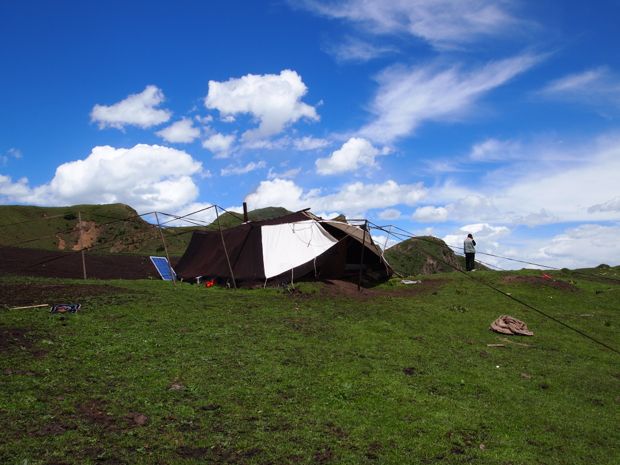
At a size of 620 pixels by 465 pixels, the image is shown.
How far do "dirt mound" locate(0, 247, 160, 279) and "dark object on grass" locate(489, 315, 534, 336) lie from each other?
1918 centimetres

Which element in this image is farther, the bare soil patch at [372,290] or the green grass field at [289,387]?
the bare soil patch at [372,290]

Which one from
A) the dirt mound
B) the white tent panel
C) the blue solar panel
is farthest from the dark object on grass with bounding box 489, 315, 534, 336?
the dirt mound

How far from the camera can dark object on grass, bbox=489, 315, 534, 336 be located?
56.4ft

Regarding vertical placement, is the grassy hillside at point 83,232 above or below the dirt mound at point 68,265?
above

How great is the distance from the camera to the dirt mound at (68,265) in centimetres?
2530

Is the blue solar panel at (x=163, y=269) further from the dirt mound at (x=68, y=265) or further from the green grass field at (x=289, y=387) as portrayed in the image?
the green grass field at (x=289, y=387)

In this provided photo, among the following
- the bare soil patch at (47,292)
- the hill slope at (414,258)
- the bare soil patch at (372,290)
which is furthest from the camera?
the hill slope at (414,258)

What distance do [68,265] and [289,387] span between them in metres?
23.4

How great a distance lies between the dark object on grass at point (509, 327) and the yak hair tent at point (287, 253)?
21.0ft

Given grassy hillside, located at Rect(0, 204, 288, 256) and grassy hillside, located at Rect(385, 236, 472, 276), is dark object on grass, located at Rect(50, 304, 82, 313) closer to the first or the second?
grassy hillside, located at Rect(385, 236, 472, 276)

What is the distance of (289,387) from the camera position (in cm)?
1009

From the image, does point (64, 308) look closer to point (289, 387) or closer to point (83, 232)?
point (289, 387)

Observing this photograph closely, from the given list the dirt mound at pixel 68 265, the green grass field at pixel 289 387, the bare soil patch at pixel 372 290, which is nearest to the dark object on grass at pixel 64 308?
the green grass field at pixel 289 387

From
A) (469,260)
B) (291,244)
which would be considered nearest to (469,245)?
(469,260)
